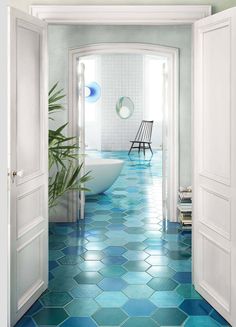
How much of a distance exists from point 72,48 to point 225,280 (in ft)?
12.7

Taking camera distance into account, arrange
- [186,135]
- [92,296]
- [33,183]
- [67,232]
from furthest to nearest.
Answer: [186,135], [67,232], [92,296], [33,183]

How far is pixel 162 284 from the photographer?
375 cm

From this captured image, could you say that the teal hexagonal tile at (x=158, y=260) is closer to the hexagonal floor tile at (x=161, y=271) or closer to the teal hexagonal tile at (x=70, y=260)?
the hexagonal floor tile at (x=161, y=271)

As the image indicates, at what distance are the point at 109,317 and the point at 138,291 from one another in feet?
1.77

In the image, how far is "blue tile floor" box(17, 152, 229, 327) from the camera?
10.2ft

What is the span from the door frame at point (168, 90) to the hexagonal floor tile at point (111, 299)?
253cm

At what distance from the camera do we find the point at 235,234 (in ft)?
9.36

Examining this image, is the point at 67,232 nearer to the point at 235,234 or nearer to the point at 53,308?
the point at 53,308

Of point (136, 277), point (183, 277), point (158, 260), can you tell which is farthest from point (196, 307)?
point (158, 260)

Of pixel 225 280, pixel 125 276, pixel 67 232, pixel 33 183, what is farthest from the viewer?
pixel 67 232

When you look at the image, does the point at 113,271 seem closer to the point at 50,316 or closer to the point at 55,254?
the point at 55,254

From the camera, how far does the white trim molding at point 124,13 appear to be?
3490 millimetres

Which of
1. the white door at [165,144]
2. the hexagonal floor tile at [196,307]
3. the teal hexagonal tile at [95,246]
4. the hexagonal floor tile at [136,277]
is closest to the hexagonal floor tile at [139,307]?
the hexagonal floor tile at [196,307]

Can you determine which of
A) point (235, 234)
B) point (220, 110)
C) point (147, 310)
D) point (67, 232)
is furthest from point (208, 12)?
point (67, 232)
